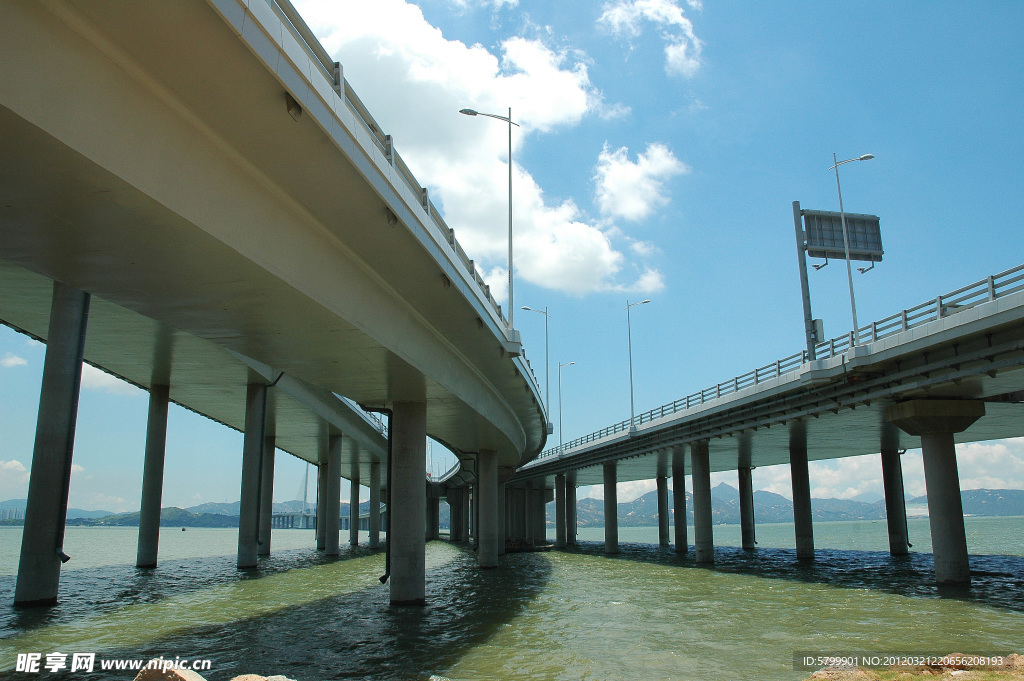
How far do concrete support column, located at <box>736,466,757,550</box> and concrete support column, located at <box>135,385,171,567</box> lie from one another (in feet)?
165

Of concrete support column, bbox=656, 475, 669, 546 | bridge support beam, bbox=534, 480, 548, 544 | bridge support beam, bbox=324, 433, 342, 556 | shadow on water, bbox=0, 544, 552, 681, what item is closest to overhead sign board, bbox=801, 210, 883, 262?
shadow on water, bbox=0, 544, 552, 681

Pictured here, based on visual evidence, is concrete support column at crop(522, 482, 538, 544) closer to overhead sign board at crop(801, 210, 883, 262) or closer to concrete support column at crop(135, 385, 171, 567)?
concrete support column at crop(135, 385, 171, 567)

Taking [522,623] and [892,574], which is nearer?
[522,623]

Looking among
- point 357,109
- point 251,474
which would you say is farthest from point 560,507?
point 357,109

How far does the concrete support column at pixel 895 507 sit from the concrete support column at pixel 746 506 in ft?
52.2

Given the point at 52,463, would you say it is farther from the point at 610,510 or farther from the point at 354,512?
the point at 354,512

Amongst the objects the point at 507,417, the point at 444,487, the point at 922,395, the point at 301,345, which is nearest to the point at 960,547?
the point at 922,395

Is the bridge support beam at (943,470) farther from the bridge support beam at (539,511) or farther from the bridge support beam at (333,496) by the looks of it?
the bridge support beam at (539,511)

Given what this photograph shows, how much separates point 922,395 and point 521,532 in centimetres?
7947

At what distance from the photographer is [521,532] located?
340 ft

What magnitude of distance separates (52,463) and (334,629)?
37.7 feet

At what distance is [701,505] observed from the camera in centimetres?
4959

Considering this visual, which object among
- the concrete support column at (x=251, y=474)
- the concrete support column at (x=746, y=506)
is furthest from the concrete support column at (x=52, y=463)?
the concrete support column at (x=746, y=506)

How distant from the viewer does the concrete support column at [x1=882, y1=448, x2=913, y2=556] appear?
51.7 m
